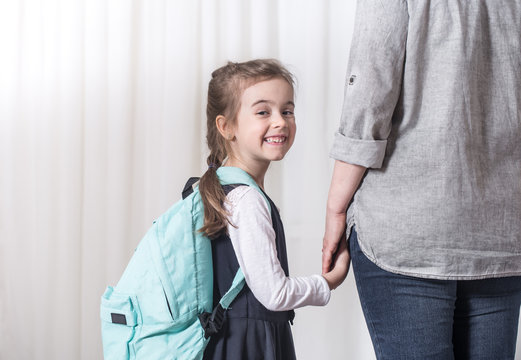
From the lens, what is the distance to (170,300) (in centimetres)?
93

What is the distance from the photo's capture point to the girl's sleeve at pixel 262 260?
0.92m

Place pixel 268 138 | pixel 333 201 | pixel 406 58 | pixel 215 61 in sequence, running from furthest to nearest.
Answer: pixel 215 61, pixel 268 138, pixel 333 201, pixel 406 58

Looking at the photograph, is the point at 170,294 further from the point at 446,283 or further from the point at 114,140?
the point at 114,140

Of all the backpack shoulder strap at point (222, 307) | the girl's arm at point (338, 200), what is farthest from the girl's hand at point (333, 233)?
the backpack shoulder strap at point (222, 307)

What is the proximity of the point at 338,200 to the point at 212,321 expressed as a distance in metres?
0.29

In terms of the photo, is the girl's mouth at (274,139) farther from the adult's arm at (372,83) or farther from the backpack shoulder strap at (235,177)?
the adult's arm at (372,83)

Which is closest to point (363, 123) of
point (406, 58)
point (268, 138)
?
point (406, 58)

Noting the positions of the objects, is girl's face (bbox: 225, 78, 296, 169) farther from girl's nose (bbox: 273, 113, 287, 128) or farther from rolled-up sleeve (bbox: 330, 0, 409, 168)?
rolled-up sleeve (bbox: 330, 0, 409, 168)

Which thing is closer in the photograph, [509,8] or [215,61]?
[509,8]

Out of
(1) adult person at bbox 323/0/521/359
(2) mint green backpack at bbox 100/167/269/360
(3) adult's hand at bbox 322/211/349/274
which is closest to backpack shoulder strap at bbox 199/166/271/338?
(2) mint green backpack at bbox 100/167/269/360

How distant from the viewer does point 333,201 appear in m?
0.92

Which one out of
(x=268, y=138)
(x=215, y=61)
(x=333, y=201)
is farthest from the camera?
(x=215, y=61)

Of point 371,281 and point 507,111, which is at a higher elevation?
point 507,111

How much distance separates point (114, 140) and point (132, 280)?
1108mm
